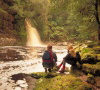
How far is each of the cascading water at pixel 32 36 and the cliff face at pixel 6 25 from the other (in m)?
5.72

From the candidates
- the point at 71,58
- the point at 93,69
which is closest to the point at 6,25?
the point at 71,58

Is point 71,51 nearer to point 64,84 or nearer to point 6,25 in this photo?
point 64,84

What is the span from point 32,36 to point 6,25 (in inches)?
379

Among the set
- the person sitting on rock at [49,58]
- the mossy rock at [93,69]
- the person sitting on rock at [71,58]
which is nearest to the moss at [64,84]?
the mossy rock at [93,69]

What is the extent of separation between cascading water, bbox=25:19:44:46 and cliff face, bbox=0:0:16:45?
5.72 meters

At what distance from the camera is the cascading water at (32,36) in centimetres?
4194

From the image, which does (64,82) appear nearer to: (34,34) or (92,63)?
(92,63)

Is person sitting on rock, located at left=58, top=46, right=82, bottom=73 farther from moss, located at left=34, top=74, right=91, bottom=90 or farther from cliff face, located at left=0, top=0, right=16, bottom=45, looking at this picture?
cliff face, located at left=0, top=0, right=16, bottom=45

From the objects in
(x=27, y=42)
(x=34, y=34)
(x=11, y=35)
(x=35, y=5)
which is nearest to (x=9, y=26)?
(x=11, y=35)

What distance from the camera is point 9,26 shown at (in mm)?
36875

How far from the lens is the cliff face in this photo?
33.1 meters

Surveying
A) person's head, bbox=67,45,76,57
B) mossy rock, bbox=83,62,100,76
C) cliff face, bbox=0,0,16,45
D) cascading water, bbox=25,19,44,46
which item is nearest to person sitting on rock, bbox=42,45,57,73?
person's head, bbox=67,45,76,57

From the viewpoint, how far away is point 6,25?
35.7 meters

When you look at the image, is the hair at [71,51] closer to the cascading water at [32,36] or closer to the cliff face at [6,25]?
the cliff face at [6,25]
